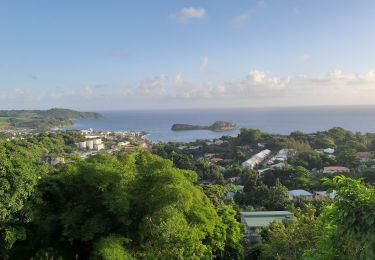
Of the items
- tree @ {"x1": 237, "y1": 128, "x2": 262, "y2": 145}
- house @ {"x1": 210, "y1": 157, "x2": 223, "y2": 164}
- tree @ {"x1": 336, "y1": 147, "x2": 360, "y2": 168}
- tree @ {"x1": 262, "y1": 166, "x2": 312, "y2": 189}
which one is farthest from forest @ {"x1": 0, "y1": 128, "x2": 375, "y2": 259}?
tree @ {"x1": 237, "y1": 128, "x2": 262, "y2": 145}

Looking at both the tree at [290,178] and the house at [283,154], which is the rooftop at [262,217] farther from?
the house at [283,154]

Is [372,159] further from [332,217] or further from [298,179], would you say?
[332,217]

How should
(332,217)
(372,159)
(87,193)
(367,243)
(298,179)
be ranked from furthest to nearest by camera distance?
(372,159) < (298,179) < (87,193) < (332,217) < (367,243)

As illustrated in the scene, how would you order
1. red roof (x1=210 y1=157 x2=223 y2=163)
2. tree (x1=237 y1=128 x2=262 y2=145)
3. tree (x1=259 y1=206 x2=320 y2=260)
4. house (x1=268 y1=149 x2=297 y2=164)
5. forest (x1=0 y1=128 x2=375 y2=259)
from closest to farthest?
forest (x1=0 y1=128 x2=375 y2=259), tree (x1=259 y1=206 x2=320 y2=260), house (x1=268 y1=149 x2=297 y2=164), red roof (x1=210 y1=157 x2=223 y2=163), tree (x1=237 y1=128 x2=262 y2=145)

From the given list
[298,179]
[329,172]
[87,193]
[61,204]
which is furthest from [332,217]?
[329,172]

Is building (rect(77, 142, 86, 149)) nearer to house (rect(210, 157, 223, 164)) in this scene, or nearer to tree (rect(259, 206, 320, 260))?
house (rect(210, 157, 223, 164))

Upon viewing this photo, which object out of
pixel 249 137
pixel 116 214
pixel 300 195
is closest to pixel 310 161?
pixel 300 195

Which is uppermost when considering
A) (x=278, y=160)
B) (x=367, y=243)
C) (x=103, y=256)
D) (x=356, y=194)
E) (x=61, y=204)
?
(x=356, y=194)
